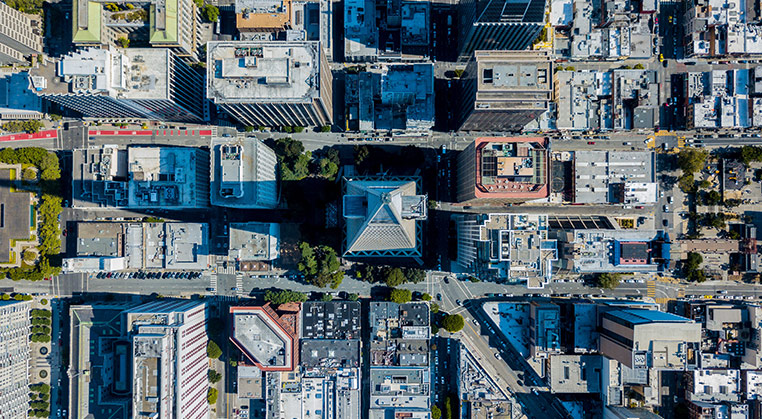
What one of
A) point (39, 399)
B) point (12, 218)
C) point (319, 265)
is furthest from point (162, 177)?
point (39, 399)

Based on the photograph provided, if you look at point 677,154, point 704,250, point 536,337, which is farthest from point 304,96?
point 704,250

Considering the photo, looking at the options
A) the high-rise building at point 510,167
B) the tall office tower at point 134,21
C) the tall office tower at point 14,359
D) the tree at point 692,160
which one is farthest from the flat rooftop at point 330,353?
the tree at point 692,160

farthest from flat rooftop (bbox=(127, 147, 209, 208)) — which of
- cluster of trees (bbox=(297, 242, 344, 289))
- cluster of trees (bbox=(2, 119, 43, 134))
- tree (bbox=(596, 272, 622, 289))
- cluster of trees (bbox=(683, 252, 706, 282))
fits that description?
cluster of trees (bbox=(683, 252, 706, 282))

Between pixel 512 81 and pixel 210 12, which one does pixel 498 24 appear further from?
pixel 210 12

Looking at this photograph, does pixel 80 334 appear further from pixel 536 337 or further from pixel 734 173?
pixel 734 173

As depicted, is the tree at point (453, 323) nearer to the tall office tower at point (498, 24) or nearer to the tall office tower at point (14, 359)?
the tall office tower at point (498, 24)
